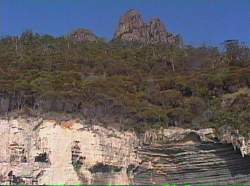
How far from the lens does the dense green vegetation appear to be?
2805 centimetres

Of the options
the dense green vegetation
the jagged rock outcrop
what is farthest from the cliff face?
the jagged rock outcrop

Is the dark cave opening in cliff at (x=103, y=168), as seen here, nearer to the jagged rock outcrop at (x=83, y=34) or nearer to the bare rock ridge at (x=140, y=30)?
the jagged rock outcrop at (x=83, y=34)

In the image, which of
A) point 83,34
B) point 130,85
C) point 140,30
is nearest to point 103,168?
point 130,85

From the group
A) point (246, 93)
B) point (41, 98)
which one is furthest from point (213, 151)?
point (41, 98)

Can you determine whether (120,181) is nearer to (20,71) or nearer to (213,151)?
(213,151)

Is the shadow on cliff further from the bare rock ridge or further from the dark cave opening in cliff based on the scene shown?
the bare rock ridge

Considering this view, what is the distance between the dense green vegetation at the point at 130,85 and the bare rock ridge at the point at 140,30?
61.4ft

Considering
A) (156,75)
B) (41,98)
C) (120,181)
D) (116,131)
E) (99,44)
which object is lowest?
(120,181)

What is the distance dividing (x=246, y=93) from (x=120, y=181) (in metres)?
10.4

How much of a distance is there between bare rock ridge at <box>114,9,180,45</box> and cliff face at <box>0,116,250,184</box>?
34.9m

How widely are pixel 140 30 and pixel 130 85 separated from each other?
3480 centimetres

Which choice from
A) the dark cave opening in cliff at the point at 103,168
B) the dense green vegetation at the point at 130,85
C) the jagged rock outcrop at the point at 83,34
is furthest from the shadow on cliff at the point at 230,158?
the jagged rock outcrop at the point at 83,34

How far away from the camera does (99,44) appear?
4872cm

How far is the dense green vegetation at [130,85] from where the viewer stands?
92.0 ft
